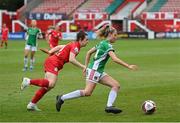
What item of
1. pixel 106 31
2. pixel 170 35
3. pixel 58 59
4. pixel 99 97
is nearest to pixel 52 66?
pixel 58 59

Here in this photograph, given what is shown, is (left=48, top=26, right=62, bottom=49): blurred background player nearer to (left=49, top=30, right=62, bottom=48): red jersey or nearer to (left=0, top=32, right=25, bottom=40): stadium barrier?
(left=49, top=30, right=62, bottom=48): red jersey

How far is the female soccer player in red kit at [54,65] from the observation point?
1224 centimetres

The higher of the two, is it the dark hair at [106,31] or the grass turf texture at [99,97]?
the dark hair at [106,31]

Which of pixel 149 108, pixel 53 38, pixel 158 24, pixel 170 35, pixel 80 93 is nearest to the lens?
pixel 149 108

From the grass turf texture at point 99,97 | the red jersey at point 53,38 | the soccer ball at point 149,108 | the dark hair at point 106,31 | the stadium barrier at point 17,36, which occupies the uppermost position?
the dark hair at point 106,31

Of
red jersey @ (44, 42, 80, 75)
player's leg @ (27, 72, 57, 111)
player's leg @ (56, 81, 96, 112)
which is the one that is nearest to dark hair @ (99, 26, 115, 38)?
red jersey @ (44, 42, 80, 75)

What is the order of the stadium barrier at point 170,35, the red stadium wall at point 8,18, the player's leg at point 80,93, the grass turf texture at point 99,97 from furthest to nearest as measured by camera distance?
the red stadium wall at point 8,18, the stadium barrier at point 170,35, the player's leg at point 80,93, the grass turf texture at point 99,97

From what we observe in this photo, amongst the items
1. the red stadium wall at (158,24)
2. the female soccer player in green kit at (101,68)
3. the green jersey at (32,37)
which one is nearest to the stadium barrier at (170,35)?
the red stadium wall at (158,24)

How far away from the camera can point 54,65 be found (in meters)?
12.5

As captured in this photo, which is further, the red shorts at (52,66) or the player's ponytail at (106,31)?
the red shorts at (52,66)

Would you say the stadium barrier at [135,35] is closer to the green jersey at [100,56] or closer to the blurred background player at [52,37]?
the blurred background player at [52,37]

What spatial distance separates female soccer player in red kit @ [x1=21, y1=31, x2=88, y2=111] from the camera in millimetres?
12242

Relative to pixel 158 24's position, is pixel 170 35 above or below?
below

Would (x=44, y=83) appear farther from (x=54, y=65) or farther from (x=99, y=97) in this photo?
(x=99, y=97)
